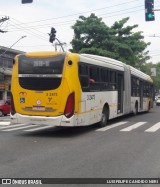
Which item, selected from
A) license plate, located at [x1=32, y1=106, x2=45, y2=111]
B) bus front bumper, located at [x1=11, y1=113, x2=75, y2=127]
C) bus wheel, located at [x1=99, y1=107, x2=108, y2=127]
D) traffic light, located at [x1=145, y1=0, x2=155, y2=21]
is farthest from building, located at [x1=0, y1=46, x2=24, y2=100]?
license plate, located at [x1=32, y1=106, x2=45, y2=111]

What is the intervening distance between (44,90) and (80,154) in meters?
4.51

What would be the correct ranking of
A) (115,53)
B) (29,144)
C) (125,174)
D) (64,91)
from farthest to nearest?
1. (115,53)
2. (64,91)
3. (29,144)
4. (125,174)

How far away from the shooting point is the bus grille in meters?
14.1

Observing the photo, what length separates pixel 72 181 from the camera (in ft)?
24.0

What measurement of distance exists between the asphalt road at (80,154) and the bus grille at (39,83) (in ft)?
5.89

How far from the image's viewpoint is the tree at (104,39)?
47406mm

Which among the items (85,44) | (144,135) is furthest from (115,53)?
(144,135)

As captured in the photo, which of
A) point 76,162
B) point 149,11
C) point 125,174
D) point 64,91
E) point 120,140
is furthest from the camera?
point 149,11

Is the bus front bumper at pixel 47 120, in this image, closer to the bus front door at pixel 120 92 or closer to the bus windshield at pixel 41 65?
the bus windshield at pixel 41 65

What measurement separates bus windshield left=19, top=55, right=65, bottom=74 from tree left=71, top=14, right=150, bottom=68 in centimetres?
3155

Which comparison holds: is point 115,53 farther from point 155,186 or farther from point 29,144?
point 155,186

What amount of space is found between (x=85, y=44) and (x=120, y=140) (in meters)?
35.8

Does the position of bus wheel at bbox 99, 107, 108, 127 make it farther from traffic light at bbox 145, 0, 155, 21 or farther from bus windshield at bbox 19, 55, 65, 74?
traffic light at bbox 145, 0, 155, 21

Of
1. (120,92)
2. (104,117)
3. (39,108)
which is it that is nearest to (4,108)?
(120,92)
